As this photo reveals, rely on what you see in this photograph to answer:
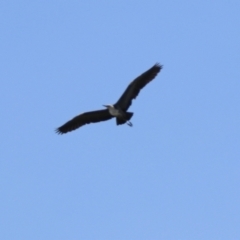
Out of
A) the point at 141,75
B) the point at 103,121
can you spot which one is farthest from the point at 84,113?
the point at 141,75

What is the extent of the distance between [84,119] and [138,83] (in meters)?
2.97

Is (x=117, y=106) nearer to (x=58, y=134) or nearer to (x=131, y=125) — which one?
(x=131, y=125)

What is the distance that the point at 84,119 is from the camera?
34781 millimetres

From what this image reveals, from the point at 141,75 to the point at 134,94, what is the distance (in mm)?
666

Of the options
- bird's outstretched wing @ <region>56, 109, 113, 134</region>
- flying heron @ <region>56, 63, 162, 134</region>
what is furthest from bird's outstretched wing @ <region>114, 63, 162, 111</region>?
bird's outstretched wing @ <region>56, 109, 113, 134</region>

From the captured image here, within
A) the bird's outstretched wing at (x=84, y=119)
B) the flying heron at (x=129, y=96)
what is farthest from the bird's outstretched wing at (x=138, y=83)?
the bird's outstretched wing at (x=84, y=119)

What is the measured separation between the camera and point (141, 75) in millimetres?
32594

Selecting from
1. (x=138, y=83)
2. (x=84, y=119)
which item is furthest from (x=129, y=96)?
(x=84, y=119)

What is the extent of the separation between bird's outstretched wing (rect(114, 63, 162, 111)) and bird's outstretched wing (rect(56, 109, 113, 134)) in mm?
1331

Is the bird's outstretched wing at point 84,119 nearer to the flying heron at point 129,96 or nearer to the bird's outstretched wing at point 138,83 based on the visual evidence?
the flying heron at point 129,96

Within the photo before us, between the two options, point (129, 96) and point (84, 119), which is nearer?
point (129, 96)

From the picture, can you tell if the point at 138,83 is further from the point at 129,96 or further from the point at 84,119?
the point at 84,119

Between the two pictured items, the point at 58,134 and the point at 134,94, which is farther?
the point at 58,134

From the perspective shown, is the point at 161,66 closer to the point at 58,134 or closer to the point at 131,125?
the point at 131,125
